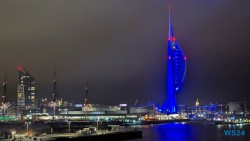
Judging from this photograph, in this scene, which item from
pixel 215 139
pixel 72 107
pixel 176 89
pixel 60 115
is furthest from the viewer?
pixel 72 107

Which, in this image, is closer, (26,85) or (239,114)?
(26,85)

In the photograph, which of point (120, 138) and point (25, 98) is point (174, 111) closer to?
point (25, 98)

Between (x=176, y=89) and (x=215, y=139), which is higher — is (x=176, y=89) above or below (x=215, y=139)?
above

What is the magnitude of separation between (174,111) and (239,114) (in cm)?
4975

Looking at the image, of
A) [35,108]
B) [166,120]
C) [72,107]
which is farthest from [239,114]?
[35,108]

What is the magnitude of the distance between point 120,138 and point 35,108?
351 ft

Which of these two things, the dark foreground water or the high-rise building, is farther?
the high-rise building

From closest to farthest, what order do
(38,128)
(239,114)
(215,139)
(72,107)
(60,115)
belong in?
(215,139)
(38,128)
(60,115)
(72,107)
(239,114)

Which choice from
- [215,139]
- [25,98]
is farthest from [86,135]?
[25,98]

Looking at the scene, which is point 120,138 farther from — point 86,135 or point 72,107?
point 72,107

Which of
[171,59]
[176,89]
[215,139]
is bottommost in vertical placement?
[215,139]

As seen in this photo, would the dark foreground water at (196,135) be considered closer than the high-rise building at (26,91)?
Yes

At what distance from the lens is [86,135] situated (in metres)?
60.1

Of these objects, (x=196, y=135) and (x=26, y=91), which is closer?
(x=196, y=135)
